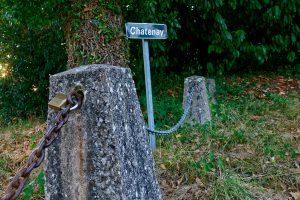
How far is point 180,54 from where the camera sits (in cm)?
829

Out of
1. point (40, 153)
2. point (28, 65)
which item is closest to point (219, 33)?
point (28, 65)

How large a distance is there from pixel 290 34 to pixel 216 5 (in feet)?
7.83

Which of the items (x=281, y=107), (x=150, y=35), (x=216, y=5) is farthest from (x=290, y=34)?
(x=150, y=35)

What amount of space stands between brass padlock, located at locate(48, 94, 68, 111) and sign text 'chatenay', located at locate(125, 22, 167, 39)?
2.12 metres

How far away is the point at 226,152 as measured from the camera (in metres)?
3.75

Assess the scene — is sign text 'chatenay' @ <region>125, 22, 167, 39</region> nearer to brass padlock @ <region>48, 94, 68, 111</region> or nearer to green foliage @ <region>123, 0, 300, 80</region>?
brass padlock @ <region>48, 94, 68, 111</region>

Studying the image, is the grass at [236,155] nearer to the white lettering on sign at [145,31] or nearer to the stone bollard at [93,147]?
the white lettering on sign at [145,31]

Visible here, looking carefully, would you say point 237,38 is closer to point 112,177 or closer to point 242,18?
point 242,18

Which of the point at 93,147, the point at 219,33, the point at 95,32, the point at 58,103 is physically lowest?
the point at 93,147

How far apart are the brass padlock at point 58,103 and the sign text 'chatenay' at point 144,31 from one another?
6.94 ft

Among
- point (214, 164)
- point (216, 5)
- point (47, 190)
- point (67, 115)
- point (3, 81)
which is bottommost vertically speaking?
point (214, 164)

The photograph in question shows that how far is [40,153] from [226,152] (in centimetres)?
278

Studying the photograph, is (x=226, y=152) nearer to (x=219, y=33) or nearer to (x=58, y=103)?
(x=58, y=103)

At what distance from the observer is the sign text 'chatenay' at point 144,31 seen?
3522 millimetres
